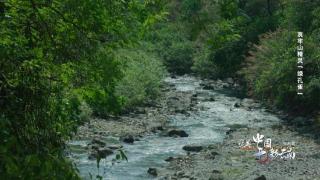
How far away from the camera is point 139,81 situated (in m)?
31.1

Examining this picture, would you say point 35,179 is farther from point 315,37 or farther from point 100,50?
point 315,37

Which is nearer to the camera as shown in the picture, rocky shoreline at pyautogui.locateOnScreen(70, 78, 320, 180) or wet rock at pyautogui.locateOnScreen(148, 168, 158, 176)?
wet rock at pyautogui.locateOnScreen(148, 168, 158, 176)

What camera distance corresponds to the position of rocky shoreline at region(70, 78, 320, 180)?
16.4m

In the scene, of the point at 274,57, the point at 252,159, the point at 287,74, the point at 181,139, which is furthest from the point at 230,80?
the point at 252,159

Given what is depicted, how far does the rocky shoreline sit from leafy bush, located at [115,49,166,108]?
74 cm

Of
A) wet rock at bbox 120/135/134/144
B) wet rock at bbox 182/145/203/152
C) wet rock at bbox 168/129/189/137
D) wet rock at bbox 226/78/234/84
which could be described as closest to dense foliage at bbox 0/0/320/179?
wet rock at bbox 182/145/203/152

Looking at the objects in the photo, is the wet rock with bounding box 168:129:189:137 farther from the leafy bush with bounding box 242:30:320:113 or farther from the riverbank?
the leafy bush with bounding box 242:30:320:113

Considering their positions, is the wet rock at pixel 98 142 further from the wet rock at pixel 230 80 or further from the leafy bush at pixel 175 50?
the leafy bush at pixel 175 50

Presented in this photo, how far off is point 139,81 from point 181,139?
394 inches

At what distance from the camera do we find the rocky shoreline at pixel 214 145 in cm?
1639

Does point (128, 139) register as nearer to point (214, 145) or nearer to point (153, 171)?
point (214, 145)

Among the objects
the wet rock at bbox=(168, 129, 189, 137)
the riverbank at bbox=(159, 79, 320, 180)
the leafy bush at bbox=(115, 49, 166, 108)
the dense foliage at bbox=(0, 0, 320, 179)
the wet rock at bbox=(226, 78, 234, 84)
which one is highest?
the dense foliage at bbox=(0, 0, 320, 179)

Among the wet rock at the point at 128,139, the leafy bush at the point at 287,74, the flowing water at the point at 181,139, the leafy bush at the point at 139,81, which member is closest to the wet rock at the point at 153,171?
the flowing water at the point at 181,139

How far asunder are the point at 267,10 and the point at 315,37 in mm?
14913
